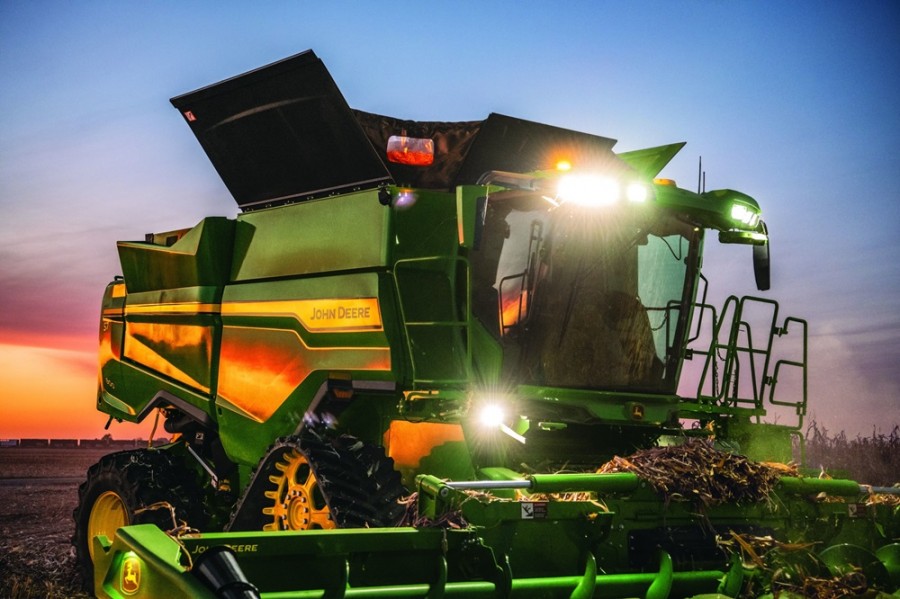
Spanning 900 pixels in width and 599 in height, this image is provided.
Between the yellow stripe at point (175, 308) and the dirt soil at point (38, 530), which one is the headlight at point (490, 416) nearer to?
the yellow stripe at point (175, 308)

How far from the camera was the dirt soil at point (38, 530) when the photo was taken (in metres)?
7.31

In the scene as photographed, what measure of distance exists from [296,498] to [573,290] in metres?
2.14

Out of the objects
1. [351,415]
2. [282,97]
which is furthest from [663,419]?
[282,97]

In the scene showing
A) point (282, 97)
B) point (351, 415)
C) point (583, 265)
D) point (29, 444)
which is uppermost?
point (282, 97)

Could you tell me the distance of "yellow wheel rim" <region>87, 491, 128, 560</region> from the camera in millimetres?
7298

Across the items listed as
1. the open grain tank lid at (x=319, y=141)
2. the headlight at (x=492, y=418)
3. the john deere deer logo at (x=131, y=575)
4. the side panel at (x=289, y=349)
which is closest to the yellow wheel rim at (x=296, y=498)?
the side panel at (x=289, y=349)

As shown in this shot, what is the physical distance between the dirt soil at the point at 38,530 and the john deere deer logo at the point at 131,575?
3587mm

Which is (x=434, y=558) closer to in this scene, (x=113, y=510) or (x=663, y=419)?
(x=663, y=419)

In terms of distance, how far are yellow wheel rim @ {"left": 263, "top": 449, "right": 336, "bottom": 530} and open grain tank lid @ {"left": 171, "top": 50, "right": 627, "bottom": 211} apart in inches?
73.9

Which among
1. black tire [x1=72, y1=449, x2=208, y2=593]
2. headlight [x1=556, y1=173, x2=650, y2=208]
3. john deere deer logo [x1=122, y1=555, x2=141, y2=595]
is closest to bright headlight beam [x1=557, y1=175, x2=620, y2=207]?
headlight [x1=556, y1=173, x2=650, y2=208]

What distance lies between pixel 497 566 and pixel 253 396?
3007 mm

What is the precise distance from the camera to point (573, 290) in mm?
5863

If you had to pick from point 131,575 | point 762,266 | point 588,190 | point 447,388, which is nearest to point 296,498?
point 447,388

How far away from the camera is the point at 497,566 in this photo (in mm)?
4203
